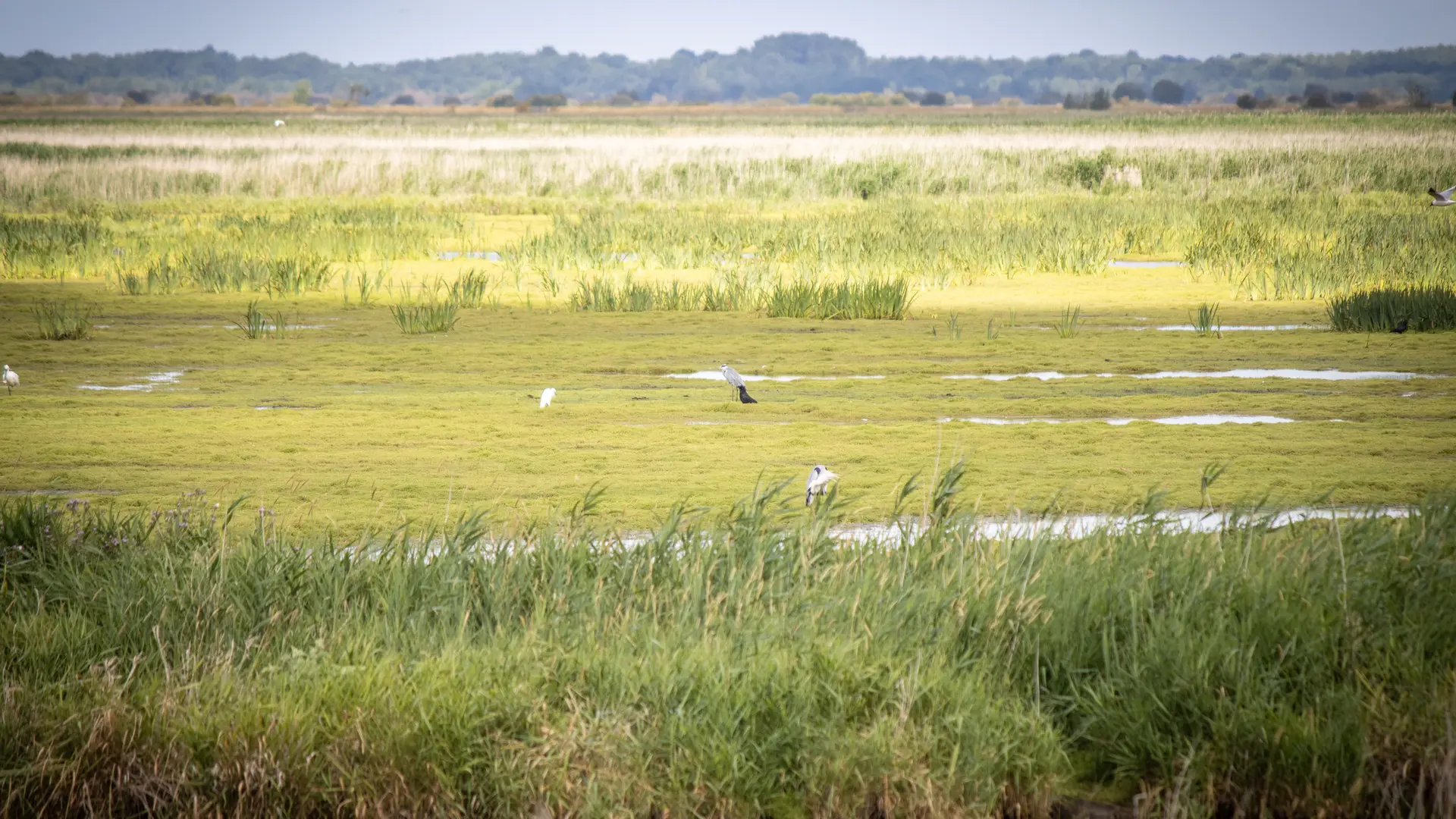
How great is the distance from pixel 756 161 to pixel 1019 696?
3192 cm

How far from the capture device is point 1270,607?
4840mm

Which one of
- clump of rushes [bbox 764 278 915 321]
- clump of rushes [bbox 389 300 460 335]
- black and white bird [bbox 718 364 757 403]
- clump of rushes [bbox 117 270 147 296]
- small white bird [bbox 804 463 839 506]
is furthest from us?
clump of rushes [bbox 117 270 147 296]

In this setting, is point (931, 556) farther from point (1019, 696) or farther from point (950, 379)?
point (950, 379)

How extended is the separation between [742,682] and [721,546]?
3.52ft

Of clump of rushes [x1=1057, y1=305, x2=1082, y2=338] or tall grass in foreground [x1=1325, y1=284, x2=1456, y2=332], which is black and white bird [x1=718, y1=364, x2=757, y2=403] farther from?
tall grass in foreground [x1=1325, y1=284, x2=1456, y2=332]

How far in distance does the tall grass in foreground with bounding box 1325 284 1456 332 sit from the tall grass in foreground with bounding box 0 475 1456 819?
29.9ft

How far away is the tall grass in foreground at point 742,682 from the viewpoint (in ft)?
14.2

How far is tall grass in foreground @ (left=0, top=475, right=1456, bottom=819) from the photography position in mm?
4332

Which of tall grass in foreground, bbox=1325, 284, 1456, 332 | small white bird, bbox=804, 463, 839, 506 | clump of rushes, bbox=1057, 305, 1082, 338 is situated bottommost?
clump of rushes, bbox=1057, 305, 1082, 338

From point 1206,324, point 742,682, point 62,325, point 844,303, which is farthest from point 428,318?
point 742,682

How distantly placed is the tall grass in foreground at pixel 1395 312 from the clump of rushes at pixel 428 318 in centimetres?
910

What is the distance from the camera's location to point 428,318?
14.5m

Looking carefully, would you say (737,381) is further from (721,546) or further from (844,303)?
(844,303)

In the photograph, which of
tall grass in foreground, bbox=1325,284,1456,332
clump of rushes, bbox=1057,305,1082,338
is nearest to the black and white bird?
clump of rushes, bbox=1057,305,1082,338
